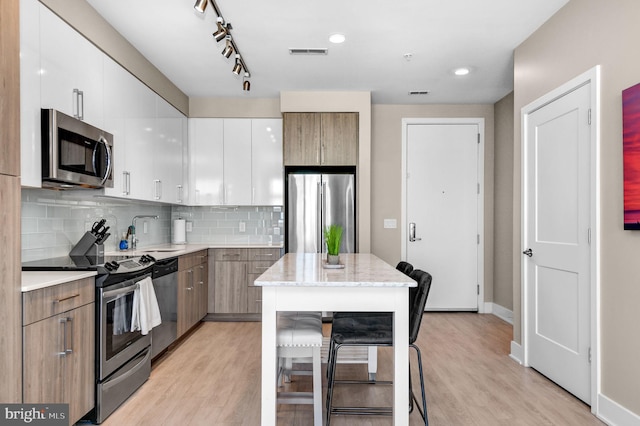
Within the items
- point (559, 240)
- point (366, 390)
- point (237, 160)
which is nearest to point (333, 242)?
point (366, 390)

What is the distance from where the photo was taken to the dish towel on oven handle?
276 cm

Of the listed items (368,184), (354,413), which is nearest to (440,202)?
(368,184)

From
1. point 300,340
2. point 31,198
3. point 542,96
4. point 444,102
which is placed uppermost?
point 444,102

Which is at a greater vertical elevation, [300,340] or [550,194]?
[550,194]

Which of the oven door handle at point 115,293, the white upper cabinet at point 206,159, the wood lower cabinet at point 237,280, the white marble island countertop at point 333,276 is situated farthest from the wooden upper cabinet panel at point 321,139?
the oven door handle at point 115,293

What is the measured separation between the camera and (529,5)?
2805 mm

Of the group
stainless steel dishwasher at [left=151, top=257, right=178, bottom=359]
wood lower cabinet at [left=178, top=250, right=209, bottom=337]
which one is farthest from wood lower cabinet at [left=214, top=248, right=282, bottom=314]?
stainless steel dishwasher at [left=151, top=257, right=178, bottom=359]

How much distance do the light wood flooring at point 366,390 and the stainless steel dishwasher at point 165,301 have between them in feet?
0.57

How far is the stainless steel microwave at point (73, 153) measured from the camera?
229 cm

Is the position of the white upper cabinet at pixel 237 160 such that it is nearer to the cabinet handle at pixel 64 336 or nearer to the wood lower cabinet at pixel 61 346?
the wood lower cabinet at pixel 61 346

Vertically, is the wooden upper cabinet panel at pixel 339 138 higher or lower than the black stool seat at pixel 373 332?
higher

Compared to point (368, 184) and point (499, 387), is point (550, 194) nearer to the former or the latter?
point (499, 387)

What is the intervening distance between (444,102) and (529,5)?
2.34 m

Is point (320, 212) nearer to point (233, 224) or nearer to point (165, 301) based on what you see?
point (233, 224)
